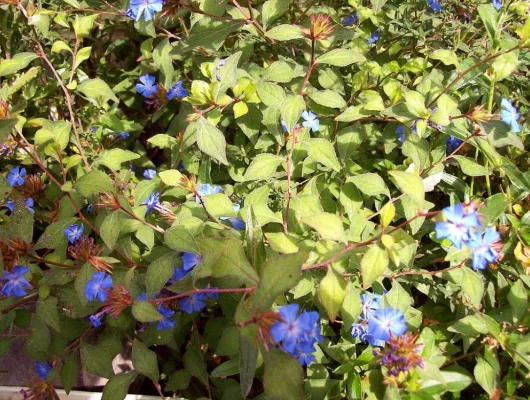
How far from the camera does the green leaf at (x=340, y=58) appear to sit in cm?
169

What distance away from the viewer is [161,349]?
2.08 metres

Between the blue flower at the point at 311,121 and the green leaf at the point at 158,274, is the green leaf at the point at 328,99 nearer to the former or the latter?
the blue flower at the point at 311,121

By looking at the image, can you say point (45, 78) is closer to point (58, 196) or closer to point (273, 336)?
point (58, 196)

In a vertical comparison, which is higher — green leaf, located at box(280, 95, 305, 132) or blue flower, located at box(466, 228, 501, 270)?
green leaf, located at box(280, 95, 305, 132)

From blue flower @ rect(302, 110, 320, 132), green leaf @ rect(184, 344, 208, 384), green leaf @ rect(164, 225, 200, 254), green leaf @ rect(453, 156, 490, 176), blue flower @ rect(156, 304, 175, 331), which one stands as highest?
blue flower @ rect(302, 110, 320, 132)

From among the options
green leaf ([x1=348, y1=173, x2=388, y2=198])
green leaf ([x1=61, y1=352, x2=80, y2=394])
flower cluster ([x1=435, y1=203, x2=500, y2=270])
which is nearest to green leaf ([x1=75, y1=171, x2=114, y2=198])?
green leaf ([x1=61, y1=352, x2=80, y2=394])

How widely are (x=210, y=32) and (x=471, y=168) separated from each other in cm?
100

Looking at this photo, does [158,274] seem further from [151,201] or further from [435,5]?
[435,5]

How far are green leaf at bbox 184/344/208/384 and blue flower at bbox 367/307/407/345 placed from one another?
2.01ft

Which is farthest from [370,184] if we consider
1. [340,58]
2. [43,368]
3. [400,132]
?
[43,368]

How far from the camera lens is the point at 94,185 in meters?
1.57

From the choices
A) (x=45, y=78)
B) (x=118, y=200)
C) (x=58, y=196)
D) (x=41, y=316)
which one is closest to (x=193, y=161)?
(x=118, y=200)

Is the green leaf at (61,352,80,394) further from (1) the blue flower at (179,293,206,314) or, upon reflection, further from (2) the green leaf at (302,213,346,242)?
(2) the green leaf at (302,213,346,242)

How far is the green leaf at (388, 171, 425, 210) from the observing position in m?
1.22
